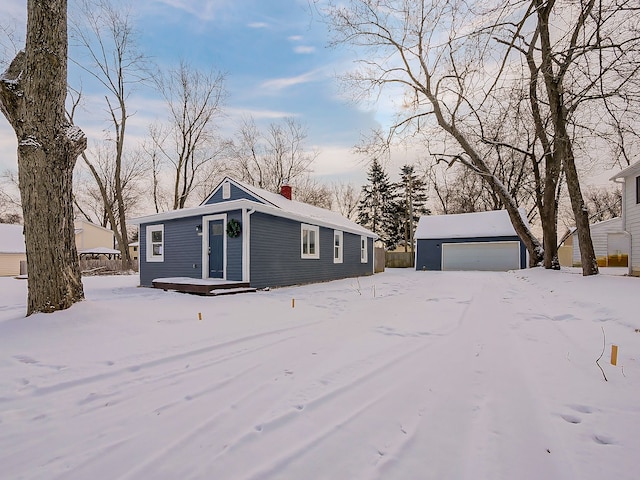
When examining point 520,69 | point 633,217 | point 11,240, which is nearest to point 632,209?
point 633,217

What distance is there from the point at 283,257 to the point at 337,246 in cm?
433

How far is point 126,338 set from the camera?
4070 mm

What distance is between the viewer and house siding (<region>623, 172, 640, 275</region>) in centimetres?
1110

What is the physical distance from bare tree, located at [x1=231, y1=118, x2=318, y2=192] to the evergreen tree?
929cm

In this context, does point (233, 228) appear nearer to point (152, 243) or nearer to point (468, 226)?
point (152, 243)

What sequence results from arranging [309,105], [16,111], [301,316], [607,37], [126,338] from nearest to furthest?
[126,338], [16,111], [607,37], [301,316], [309,105]

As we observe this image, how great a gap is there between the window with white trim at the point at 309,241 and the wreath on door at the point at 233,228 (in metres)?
2.94

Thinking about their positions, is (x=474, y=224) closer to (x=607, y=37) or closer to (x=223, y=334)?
(x=607, y=37)

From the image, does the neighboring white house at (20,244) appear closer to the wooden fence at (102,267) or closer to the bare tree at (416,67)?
the wooden fence at (102,267)

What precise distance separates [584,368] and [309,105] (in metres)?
12.7

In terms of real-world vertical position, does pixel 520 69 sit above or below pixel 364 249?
above

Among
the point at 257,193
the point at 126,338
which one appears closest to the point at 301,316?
the point at 126,338

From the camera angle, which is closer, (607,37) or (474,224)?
(607,37)

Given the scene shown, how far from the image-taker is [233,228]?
950 cm
